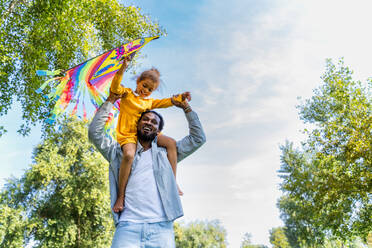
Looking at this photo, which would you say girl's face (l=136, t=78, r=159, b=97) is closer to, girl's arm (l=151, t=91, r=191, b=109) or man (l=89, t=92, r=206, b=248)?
girl's arm (l=151, t=91, r=191, b=109)

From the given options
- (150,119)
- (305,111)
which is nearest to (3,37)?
(150,119)

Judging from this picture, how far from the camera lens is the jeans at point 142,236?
218 centimetres

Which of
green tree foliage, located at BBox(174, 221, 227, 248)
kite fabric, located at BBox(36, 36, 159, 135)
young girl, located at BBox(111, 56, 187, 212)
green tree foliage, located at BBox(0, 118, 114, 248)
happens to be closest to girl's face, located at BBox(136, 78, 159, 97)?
young girl, located at BBox(111, 56, 187, 212)

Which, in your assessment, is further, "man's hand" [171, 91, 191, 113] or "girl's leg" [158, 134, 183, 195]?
"man's hand" [171, 91, 191, 113]

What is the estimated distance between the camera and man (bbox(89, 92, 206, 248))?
2238 millimetres

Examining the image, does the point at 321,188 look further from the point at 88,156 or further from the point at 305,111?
the point at 88,156

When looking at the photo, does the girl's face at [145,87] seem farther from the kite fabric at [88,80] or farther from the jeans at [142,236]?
the jeans at [142,236]

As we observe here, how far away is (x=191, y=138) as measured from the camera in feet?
9.87

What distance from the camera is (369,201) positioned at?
1361 centimetres

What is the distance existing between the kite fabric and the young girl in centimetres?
65


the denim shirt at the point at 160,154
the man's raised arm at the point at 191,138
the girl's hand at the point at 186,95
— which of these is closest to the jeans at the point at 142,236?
the denim shirt at the point at 160,154

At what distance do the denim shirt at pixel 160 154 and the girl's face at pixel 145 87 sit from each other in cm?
91

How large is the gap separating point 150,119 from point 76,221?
2057 centimetres

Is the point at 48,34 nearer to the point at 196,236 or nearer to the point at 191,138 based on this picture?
the point at 191,138
